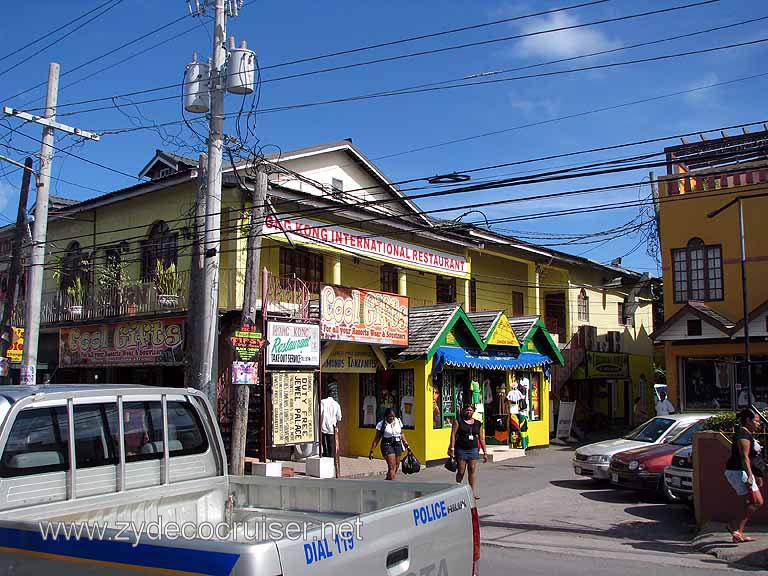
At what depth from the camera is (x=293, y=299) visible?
1881cm

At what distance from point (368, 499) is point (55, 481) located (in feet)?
6.08

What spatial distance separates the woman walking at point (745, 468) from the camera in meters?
9.64

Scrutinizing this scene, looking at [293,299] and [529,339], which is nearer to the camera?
[293,299]

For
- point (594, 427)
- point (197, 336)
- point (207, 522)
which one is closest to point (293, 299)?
point (197, 336)

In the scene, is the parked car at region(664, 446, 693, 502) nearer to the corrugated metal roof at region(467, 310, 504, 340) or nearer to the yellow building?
the corrugated metal roof at region(467, 310, 504, 340)

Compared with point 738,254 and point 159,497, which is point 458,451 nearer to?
point 159,497

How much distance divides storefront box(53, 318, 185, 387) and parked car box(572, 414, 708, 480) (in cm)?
949

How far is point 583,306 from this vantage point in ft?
114

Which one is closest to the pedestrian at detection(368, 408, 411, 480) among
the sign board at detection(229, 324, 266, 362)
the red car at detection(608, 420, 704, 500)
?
the sign board at detection(229, 324, 266, 362)

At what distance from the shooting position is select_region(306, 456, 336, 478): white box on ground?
16578 mm

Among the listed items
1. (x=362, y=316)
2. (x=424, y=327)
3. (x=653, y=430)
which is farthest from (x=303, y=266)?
(x=653, y=430)

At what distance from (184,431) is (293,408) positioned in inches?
487

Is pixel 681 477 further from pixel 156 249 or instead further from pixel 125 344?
pixel 156 249

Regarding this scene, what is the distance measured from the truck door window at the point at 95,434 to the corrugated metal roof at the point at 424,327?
15477 millimetres
